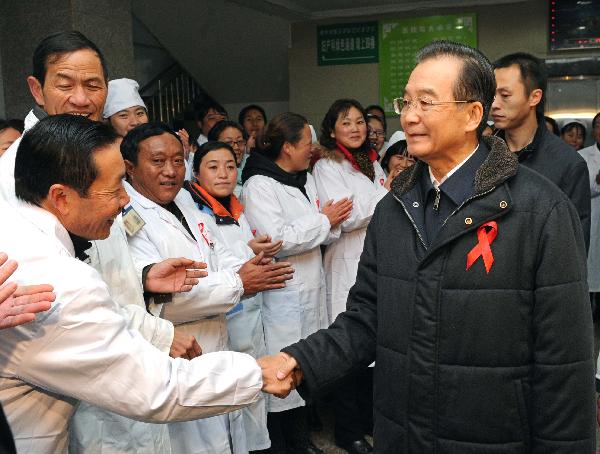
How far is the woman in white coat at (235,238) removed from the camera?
2.95 metres

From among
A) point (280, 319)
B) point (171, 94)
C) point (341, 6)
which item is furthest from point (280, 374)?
point (171, 94)

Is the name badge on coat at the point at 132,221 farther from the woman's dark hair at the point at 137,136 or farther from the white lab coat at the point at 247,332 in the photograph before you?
the white lab coat at the point at 247,332

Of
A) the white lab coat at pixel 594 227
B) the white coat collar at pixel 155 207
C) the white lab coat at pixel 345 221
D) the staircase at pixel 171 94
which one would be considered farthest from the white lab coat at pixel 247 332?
the staircase at pixel 171 94

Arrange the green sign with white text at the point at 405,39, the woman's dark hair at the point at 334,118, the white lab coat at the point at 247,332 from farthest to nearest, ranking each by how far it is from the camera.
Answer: the green sign with white text at the point at 405,39, the woman's dark hair at the point at 334,118, the white lab coat at the point at 247,332

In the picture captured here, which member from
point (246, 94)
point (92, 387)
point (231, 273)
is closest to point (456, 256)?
point (92, 387)

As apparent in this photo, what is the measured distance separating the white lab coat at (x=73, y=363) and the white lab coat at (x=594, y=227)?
4799mm

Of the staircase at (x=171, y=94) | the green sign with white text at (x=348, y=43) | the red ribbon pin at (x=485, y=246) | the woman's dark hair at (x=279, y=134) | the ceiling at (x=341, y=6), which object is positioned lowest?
the red ribbon pin at (x=485, y=246)

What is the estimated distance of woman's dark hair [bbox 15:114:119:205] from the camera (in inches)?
59.8

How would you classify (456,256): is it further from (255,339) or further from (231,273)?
(255,339)

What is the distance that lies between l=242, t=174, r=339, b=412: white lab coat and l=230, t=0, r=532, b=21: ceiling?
167 inches

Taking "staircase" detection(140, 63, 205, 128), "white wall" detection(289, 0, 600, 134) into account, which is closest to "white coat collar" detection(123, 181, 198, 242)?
"staircase" detection(140, 63, 205, 128)

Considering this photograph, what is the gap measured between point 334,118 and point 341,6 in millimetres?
4332

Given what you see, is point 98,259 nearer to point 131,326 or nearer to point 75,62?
point 131,326

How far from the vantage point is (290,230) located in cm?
324
